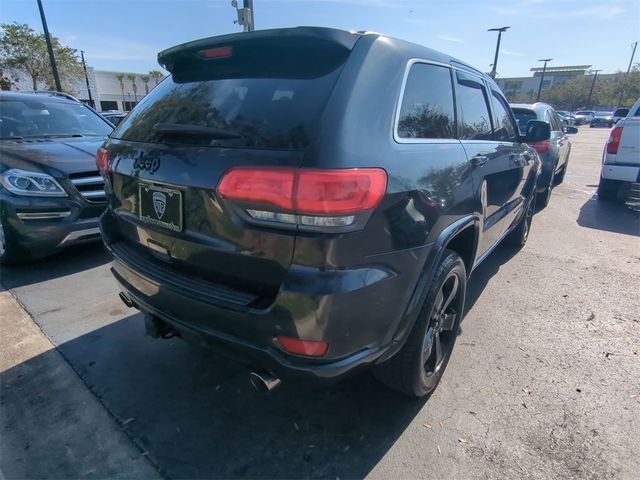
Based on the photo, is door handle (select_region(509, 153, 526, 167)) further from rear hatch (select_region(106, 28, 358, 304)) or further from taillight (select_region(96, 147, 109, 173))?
taillight (select_region(96, 147, 109, 173))

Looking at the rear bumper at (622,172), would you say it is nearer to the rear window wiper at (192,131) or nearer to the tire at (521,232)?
the tire at (521,232)

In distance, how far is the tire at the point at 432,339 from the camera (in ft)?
6.45

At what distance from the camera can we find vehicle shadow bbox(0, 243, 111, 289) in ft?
12.5

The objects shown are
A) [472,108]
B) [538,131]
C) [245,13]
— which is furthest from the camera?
[245,13]

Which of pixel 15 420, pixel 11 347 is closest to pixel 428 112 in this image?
pixel 15 420

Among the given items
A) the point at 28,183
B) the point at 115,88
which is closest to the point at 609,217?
the point at 28,183

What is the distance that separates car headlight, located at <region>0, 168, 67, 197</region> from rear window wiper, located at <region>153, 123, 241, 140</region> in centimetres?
253

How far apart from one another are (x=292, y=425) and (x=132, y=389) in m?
1.02

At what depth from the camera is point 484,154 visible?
2.63 m

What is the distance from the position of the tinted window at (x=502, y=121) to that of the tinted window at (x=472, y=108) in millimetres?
242

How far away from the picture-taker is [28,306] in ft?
10.8

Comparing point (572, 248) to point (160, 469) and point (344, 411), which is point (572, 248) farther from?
point (160, 469)

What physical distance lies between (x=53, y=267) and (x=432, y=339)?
3936 mm

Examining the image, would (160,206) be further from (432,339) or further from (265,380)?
(432,339)
